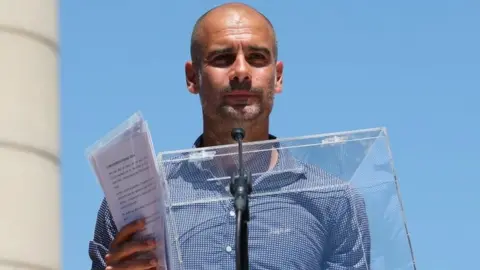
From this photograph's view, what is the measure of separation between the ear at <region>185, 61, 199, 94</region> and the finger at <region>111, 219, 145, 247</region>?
39.2 inches

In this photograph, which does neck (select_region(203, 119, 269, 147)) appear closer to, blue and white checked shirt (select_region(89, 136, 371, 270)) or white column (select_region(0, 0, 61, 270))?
blue and white checked shirt (select_region(89, 136, 371, 270))

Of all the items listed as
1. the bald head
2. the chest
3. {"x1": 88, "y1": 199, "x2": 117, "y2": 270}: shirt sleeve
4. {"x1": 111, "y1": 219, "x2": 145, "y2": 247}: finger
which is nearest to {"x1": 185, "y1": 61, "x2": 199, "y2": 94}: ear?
the bald head

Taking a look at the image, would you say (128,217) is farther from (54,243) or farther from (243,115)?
(54,243)

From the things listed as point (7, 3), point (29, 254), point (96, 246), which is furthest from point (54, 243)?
point (96, 246)

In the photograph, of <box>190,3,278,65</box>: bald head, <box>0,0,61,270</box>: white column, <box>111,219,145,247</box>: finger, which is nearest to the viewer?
<box>111,219,145,247</box>: finger

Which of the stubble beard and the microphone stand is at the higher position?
the stubble beard

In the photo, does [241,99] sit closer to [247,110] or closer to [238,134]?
[247,110]

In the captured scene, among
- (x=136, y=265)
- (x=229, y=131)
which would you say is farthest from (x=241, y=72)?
(x=136, y=265)

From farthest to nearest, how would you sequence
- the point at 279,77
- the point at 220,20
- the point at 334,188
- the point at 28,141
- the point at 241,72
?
the point at 28,141 < the point at 279,77 < the point at 220,20 < the point at 241,72 < the point at 334,188

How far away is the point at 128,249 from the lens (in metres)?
5.61

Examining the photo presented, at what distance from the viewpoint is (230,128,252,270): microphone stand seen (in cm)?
504

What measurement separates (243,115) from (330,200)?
573 millimetres

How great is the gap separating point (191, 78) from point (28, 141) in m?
9.03

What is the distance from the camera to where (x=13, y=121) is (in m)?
15.1
